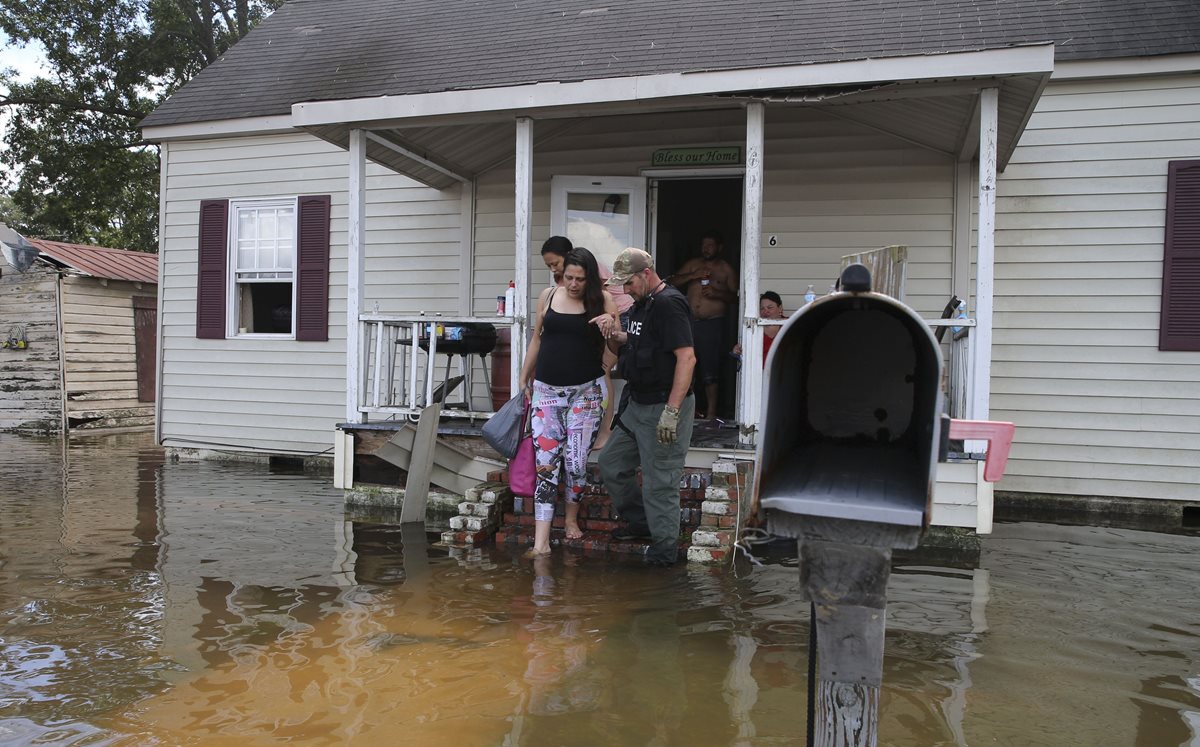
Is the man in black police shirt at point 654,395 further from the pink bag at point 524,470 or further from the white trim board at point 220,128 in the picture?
the white trim board at point 220,128

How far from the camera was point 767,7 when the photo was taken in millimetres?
8117

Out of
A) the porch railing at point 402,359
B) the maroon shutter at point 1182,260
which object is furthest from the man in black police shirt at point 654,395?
the maroon shutter at point 1182,260

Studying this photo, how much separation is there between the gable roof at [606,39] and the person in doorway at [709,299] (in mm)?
1655

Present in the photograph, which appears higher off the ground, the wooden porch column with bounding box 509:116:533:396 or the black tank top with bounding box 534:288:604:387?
the wooden porch column with bounding box 509:116:533:396

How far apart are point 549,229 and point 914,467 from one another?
6888mm

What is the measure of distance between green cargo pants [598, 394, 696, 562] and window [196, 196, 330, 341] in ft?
17.3

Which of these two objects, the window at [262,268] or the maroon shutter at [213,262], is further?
the maroon shutter at [213,262]

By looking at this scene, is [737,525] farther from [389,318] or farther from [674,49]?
[674,49]

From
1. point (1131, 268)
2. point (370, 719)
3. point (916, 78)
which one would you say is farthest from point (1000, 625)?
point (1131, 268)

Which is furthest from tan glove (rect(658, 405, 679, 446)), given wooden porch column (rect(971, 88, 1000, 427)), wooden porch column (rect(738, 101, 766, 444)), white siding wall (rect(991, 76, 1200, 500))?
white siding wall (rect(991, 76, 1200, 500))

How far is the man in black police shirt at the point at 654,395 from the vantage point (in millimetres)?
4785

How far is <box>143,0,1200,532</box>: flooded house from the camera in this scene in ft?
20.3

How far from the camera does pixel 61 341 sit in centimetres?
1334

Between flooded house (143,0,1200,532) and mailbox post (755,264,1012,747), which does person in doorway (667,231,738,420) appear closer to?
flooded house (143,0,1200,532)
